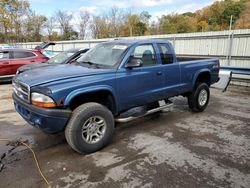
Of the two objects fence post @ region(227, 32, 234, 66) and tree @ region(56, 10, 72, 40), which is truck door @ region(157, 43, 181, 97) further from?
tree @ region(56, 10, 72, 40)

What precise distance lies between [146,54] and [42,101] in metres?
2.43

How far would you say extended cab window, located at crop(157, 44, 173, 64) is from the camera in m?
5.12

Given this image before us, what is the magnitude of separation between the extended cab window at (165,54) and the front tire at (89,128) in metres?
1.94

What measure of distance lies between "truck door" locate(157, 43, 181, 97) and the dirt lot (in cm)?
83

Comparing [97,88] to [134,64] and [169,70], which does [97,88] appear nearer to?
[134,64]

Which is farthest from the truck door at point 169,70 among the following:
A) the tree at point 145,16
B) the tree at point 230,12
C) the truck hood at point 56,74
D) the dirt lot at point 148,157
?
→ the tree at point 145,16

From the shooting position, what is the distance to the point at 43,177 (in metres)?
3.23

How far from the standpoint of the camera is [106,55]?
15.2 feet

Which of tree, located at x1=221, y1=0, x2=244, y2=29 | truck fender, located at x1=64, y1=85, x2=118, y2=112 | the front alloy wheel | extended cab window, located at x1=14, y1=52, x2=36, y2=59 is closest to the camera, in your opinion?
truck fender, located at x1=64, y1=85, x2=118, y2=112

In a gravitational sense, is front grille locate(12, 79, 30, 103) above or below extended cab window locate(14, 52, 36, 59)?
below

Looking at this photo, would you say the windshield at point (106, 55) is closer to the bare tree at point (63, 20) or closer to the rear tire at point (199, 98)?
the rear tire at point (199, 98)

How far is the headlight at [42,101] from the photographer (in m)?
3.40

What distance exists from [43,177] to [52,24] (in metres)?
51.8

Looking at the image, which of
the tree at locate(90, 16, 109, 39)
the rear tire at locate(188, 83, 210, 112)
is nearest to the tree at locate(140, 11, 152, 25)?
the tree at locate(90, 16, 109, 39)
